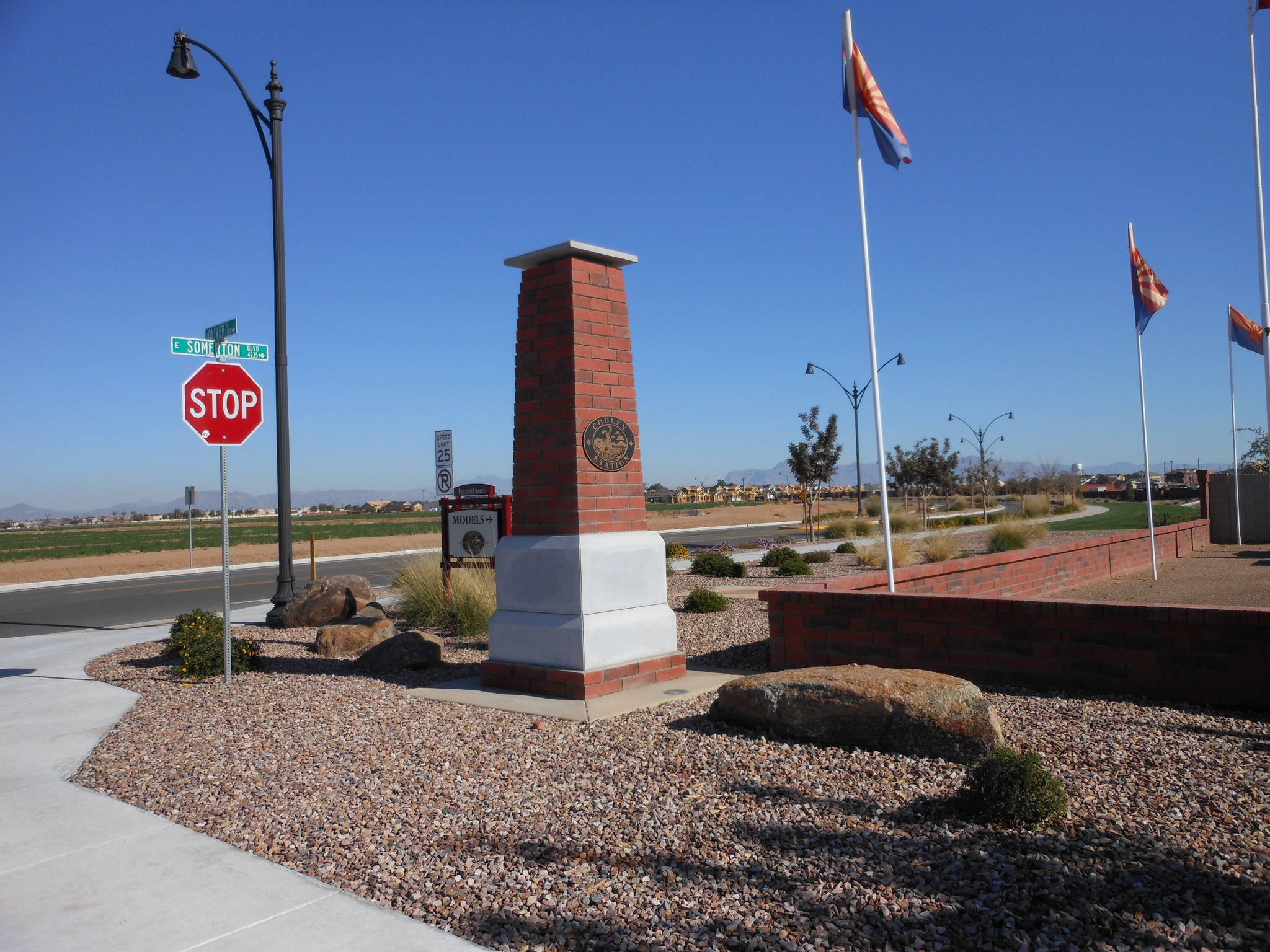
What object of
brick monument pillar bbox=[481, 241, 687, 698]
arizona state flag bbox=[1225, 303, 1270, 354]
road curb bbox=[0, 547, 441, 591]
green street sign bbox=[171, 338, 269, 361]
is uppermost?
arizona state flag bbox=[1225, 303, 1270, 354]

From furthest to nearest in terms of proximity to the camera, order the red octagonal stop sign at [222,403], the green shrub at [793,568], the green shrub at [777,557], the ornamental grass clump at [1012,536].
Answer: the ornamental grass clump at [1012,536] < the green shrub at [777,557] < the green shrub at [793,568] < the red octagonal stop sign at [222,403]

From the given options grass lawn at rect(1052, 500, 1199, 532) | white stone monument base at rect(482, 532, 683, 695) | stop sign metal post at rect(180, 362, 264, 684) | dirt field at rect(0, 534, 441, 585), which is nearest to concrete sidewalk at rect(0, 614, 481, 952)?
stop sign metal post at rect(180, 362, 264, 684)

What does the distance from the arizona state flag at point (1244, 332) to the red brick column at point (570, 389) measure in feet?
55.8

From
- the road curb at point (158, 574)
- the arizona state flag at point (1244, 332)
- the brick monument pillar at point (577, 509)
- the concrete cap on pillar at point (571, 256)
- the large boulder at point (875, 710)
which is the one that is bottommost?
the road curb at point (158, 574)

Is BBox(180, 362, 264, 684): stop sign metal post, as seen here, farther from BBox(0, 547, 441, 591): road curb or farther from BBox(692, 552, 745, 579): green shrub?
BBox(0, 547, 441, 591): road curb

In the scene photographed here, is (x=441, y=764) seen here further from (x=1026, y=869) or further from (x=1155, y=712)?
(x=1155, y=712)

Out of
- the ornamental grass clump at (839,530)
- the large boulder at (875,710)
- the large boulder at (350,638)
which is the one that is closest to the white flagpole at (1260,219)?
the large boulder at (875,710)

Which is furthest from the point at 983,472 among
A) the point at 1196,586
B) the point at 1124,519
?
the point at 1196,586

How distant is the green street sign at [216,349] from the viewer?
839cm

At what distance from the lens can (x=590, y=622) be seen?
284 inches

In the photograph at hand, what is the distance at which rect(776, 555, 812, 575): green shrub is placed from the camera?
1781 centimetres

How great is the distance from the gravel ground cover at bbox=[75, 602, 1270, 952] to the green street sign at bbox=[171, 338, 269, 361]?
3.56m

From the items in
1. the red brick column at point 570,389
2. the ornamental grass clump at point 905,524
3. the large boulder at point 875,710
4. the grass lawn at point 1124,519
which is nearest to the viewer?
the large boulder at point 875,710

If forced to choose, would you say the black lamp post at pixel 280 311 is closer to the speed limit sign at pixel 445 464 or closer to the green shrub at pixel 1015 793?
the speed limit sign at pixel 445 464
